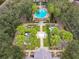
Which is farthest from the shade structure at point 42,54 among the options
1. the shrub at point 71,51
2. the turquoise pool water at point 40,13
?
the turquoise pool water at point 40,13

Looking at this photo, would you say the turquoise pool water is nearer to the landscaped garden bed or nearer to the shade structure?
the landscaped garden bed

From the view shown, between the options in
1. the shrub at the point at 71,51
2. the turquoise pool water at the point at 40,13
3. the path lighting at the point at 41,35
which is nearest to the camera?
the shrub at the point at 71,51

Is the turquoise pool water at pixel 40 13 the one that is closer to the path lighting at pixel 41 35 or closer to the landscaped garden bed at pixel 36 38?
the landscaped garden bed at pixel 36 38

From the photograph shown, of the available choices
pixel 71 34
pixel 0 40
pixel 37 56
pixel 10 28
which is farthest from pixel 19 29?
pixel 71 34

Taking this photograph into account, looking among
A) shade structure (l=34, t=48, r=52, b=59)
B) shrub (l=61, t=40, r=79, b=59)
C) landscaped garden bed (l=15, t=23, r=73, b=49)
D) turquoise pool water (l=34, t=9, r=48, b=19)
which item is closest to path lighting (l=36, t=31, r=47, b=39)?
landscaped garden bed (l=15, t=23, r=73, b=49)

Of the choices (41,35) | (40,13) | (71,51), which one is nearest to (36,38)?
(41,35)

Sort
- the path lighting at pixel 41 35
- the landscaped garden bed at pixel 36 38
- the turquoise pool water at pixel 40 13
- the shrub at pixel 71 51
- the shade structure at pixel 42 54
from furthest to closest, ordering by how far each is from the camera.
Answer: the turquoise pool water at pixel 40 13
the path lighting at pixel 41 35
the landscaped garden bed at pixel 36 38
the shade structure at pixel 42 54
the shrub at pixel 71 51

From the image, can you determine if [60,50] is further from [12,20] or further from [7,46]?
[12,20]

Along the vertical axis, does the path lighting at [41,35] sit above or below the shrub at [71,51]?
below

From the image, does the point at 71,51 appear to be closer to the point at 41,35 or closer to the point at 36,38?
the point at 36,38
